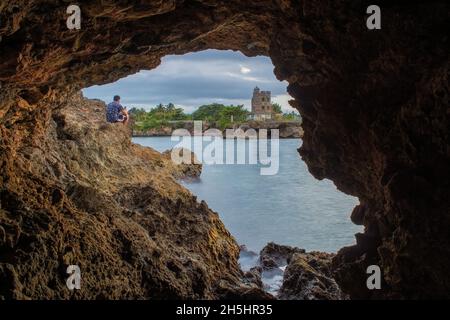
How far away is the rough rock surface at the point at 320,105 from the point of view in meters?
4.28

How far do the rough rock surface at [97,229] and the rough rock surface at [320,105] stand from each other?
29 millimetres

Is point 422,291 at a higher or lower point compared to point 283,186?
higher

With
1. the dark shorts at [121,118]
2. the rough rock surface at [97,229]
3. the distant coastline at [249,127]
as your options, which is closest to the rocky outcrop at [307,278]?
the rough rock surface at [97,229]

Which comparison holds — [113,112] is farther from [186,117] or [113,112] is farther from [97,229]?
[186,117]

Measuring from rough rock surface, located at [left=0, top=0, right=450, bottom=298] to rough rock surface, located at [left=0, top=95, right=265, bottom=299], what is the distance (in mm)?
29

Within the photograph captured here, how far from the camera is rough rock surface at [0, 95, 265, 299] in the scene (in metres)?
4.46

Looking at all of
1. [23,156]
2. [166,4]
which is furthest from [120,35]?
[23,156]

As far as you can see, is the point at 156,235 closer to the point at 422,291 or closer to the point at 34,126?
the point at 34,126

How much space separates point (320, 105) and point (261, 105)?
63.0 meters

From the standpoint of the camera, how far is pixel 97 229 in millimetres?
5676

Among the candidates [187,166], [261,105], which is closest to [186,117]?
[261,105]

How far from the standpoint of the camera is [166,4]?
4.88 meters

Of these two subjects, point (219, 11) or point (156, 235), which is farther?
point (156, 235)

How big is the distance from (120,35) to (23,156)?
7.63 ft
